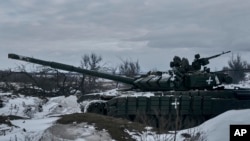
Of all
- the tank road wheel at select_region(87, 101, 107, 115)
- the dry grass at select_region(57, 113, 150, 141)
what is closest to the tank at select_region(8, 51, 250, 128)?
the tank road wheel at select_region(87, 101, 107, 115)

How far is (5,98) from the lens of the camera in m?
22.2

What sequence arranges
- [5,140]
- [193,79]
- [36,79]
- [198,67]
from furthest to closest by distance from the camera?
[36,79]
[198,67]
[193,79]
[5,140]

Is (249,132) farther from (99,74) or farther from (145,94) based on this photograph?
(99,74)

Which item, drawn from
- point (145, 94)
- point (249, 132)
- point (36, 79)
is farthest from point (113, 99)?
point (36, 79)

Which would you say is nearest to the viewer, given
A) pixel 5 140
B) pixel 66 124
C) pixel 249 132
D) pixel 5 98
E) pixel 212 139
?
pixel 249 132

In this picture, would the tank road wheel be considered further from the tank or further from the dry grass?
the dry grass

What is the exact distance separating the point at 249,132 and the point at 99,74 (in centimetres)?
1123

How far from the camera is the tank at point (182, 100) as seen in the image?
1389 centimetres

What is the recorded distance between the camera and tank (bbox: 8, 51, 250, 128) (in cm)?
1389

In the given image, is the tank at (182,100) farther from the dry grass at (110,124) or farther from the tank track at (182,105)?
the dry grass at (110,124)

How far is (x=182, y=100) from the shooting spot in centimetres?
1394

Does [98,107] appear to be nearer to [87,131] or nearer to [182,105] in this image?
[182,105]

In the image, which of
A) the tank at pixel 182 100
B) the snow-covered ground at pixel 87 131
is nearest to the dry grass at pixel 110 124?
the snow-covered ground at pixel 87 131

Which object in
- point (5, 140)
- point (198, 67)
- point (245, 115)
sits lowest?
point (5, 140)
